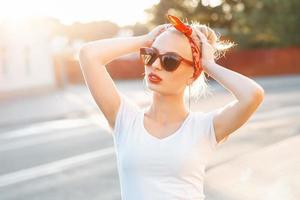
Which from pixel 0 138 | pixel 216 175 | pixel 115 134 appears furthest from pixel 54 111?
pixel 115 134

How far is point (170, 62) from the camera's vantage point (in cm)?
246

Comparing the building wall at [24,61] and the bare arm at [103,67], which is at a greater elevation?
the bare arm at [103,67]

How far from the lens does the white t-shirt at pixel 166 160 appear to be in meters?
2.39

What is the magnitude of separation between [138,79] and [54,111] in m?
20.1

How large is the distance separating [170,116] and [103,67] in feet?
1.28

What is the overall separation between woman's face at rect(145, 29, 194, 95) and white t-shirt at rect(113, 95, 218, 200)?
17 centimetres

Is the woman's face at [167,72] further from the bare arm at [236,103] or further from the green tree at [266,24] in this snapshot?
the green tree at [266,24]

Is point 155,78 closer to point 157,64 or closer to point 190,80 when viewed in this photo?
point 157,64

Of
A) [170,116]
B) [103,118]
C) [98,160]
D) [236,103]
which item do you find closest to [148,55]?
[170,116]

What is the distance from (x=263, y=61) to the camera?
3934 centimetres

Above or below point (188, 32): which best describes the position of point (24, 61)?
below

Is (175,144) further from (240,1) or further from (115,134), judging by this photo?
(240,1)

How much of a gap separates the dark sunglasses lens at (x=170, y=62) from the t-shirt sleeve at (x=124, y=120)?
0.26 m

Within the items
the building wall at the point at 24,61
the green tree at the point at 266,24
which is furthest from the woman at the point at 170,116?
the green tree at the point at 266,24
